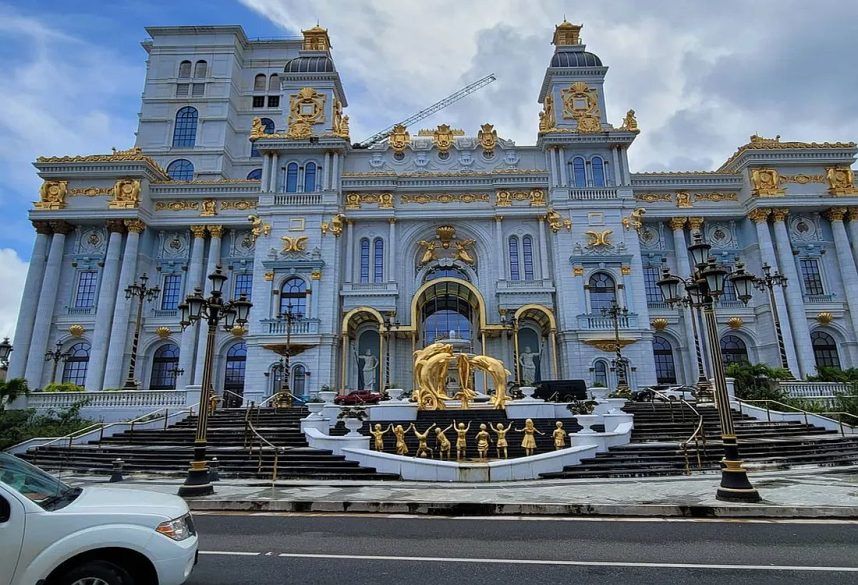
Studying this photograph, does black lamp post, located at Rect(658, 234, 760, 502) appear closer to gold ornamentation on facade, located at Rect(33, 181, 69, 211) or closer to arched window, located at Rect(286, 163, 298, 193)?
arched window, located at Rect(286, 163, 298, 193)

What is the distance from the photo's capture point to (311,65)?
41062mm

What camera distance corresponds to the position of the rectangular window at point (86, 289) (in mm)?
36656

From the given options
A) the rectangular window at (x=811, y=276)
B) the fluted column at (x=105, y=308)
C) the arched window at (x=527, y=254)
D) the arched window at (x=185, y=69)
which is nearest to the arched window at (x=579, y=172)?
the arched window at (x=527, y=254)

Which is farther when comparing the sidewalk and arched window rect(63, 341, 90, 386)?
arched window rect(63, 341, 90, 386)

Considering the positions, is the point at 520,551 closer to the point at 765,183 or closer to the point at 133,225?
the point at 133,225

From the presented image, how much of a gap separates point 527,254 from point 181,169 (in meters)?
33.3

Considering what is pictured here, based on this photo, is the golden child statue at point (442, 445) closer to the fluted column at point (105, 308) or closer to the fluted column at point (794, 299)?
the fluted column at point (105, 308)

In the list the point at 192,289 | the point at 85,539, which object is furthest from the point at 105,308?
the point at 85,539

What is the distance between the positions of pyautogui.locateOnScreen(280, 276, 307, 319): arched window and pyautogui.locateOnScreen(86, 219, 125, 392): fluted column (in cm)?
1202

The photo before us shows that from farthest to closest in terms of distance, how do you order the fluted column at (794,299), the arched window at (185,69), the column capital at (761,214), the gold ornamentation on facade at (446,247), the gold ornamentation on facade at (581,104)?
1. the arched window at (185,69)
2. the gold ornamentation on facade at (581,104)
3. the gold ornamentation on facade at (446,247)
4. the column capital at (761,214)
5. the fluted column at (794,299)

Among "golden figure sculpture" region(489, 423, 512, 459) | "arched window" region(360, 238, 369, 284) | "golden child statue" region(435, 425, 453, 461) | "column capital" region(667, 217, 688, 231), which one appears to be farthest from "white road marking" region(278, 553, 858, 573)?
"column capital" region(667, 217, 688, 231)

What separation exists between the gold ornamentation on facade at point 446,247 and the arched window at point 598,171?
10173mm

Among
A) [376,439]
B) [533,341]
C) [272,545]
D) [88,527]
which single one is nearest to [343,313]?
[533,341]

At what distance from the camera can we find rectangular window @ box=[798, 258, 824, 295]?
3650cm
